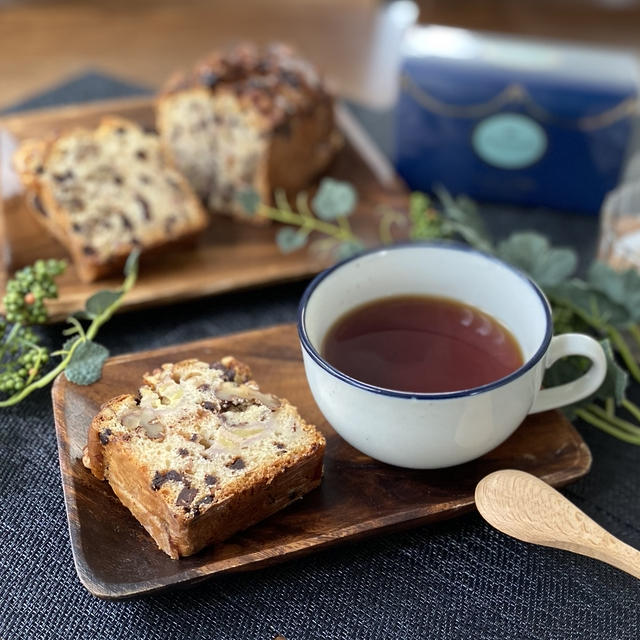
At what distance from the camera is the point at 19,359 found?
1920 mm

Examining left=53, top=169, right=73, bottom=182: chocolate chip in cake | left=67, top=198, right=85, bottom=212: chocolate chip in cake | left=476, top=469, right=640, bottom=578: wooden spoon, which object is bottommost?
left=476, top=469, right=640, bottom=578: wooden spoon

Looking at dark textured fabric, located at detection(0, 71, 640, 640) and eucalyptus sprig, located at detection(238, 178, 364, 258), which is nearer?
dark textured fabric, located at detection(0, 71, 640, 640)

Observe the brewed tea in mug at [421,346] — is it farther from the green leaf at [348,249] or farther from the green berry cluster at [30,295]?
the green berry cluster at [30,295]

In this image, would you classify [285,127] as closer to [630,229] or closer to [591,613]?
[630,229]

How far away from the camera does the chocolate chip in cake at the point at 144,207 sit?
2357mm

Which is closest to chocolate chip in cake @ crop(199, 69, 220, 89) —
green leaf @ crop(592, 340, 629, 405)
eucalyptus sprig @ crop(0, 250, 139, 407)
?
eucalyptus sprig @ crop(0, 250, 139, 407)

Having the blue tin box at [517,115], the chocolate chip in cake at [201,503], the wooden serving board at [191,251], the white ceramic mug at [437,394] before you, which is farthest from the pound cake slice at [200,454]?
the blue tin box at [517,115]

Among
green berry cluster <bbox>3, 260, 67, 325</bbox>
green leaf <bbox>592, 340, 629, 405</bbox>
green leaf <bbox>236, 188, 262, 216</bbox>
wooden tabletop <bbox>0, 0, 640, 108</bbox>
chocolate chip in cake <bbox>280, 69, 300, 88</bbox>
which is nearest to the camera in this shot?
green leaf <bbox>592, 340, 629, 405</bbox>

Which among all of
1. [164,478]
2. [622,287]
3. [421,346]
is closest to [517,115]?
[622,287]

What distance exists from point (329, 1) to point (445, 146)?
5.88 feet

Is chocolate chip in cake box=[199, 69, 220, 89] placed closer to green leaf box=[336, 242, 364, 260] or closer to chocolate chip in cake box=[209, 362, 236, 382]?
green leaf box=[336, 242, 364, 260]

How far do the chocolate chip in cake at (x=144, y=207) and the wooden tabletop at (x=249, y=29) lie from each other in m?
1.07

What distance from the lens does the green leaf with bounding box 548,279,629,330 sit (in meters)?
2.02

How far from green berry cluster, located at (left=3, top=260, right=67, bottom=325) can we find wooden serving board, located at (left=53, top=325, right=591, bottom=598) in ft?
0.82
